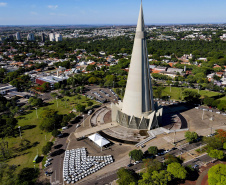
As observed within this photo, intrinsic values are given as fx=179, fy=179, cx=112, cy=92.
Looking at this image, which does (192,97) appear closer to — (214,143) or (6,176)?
(214,143)

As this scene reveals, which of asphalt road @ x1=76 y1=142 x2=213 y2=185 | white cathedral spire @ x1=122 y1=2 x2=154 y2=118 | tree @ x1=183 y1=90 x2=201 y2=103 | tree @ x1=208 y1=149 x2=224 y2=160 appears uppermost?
white cathedral spire @ x1=122 y1=2 x2=154 y2=118

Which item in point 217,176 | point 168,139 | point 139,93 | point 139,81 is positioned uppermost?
point 139,81

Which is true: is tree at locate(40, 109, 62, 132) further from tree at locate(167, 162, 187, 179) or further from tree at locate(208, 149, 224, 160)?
tree at locate(208, 149, 224, 160)

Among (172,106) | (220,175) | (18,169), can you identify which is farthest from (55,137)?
(172,106)

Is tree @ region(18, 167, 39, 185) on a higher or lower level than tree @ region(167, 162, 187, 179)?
lower

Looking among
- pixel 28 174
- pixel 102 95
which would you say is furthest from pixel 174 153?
pixel 102 95

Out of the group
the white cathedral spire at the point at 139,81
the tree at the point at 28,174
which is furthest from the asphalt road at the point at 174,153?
the white cathedral spire at the point at 139,81

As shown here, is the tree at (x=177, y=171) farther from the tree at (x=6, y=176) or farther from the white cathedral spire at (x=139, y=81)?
the tree at (x=6, y=176)

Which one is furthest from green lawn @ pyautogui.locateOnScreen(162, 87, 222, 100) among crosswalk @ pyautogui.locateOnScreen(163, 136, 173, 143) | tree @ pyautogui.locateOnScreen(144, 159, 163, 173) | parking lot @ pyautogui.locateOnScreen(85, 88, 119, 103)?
tree @ pyautogui.locateOnScreen(144, 159, 163, 173)
